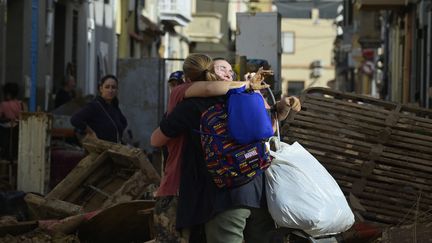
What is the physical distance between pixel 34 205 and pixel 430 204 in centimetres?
338

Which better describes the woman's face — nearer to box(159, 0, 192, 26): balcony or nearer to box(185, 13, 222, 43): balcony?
box(159, 0, 192, 26): balcony

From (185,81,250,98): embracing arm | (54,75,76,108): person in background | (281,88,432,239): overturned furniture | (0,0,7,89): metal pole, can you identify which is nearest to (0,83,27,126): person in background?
(0,0,7,89): metal pole

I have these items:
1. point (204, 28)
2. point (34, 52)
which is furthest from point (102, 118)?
point (204, 28)

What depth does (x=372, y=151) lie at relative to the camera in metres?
8.62

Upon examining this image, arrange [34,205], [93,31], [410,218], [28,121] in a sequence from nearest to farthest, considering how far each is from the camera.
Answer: [410,218] < [34,205] < [28,121] < [93,31]

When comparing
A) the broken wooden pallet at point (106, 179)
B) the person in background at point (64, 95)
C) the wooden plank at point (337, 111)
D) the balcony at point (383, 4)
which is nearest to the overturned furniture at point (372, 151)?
the wooden plank at point (337, 111)

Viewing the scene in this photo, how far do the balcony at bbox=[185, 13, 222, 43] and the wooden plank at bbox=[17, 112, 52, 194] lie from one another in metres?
37.5

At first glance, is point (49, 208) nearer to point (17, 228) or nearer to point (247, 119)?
point (17, 228)

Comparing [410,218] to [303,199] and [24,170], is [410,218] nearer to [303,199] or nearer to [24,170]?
[303,199]

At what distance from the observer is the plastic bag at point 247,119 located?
578cm

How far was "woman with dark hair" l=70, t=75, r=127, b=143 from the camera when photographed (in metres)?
10.8

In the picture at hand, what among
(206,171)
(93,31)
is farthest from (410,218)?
(93,31)

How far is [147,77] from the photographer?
16812 millimetres

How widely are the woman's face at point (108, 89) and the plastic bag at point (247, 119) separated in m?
5.06
